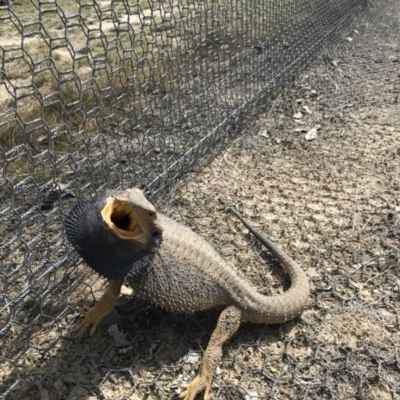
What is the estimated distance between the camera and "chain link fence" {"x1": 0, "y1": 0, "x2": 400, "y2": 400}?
196cm

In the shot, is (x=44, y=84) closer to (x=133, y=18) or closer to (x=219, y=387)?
(x=219, y=387)

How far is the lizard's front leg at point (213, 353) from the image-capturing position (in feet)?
6.10

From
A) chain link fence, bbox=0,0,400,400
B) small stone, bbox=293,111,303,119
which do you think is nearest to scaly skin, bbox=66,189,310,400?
chain link fence, bbox=0,0,400,400

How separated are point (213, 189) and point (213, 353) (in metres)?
1.37

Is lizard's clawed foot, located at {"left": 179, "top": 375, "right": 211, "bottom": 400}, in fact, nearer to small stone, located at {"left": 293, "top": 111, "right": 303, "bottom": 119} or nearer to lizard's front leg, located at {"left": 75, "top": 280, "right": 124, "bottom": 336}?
lizard's front leg, located at {"left": 75, "top": 280, "right": 124, "bottom": 336}

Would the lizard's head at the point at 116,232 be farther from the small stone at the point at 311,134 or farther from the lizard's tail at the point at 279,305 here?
the small stone at the point at 311,134

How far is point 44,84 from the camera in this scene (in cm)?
384

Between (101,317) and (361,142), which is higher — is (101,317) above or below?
above

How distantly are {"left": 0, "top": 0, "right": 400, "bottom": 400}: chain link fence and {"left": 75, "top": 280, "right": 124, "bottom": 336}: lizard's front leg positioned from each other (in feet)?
0.29

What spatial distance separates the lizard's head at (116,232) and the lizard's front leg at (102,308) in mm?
175

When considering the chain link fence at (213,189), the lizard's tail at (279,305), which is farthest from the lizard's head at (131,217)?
the lizard's tail at (279,305)

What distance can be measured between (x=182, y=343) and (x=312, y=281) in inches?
29.2

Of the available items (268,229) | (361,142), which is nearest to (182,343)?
(268,229)

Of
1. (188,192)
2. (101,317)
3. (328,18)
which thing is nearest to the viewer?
(101,317)
